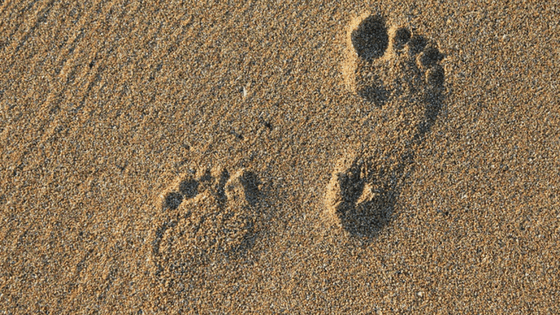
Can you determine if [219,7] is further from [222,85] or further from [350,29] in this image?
[350,29]

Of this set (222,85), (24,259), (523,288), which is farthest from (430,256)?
(24,259)

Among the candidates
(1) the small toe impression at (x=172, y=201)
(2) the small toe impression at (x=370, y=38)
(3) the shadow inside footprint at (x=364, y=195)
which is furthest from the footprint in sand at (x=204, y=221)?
(2) the small toe impression at (x=370, y=38)

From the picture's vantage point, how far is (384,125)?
1865 millimetres

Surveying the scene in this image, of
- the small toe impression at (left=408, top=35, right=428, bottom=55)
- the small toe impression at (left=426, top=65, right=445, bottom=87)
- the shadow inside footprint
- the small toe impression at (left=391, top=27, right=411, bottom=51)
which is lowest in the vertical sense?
the shadow inside footprint

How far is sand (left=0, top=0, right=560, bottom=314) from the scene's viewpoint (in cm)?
186

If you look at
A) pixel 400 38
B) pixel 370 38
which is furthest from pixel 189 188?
pixel 400 38

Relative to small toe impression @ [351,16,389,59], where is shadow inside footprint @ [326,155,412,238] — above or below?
below

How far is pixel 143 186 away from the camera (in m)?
1.88

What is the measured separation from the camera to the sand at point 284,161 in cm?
186

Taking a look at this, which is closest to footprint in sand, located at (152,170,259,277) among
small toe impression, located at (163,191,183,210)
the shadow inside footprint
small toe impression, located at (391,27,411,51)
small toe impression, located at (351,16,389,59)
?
small toe impression, located at (163,191,183,210)

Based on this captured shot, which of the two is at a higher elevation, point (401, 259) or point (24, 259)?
point (24, 259)

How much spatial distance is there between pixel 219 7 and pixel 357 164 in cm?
96

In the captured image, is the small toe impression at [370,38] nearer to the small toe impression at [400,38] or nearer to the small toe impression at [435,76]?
the small toe impression at [400,38]

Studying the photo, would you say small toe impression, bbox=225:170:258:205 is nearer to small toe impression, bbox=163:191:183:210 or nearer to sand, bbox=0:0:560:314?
sand, bbox=0:0:560:314
